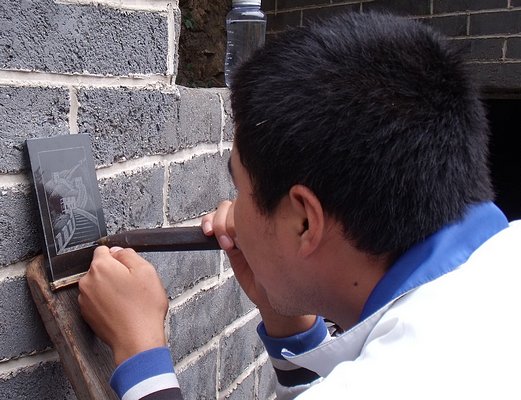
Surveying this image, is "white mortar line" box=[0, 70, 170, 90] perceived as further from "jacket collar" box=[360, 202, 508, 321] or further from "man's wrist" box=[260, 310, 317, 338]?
"jacket collar" box=[360, 202, 508, 321]

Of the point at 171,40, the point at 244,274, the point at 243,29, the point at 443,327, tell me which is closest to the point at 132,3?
the point at 171,40

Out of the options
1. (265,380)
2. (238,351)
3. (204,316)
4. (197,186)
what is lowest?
(265,380)

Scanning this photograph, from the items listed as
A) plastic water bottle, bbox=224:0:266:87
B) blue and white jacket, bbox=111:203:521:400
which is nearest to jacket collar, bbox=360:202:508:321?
blue and white jacket, bbox=111:203:521:400

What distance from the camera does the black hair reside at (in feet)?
3.44

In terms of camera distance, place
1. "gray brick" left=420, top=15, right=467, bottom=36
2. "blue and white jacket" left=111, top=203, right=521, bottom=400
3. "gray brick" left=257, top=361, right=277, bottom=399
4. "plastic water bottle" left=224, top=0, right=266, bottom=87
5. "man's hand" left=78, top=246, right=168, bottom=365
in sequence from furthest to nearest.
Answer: "gray brick" left=420, top=15, right=467, bottom=36 < "plastic water bottle" left=224, top=0, right=266, bottom=87 < "gray brick" left=257, top=361, right=277, bottom=399 < "man's hand" left=78, top=246, right=168, bottom=365 < "blue and white jacket" left=111, top=203, right=521, bottom=400

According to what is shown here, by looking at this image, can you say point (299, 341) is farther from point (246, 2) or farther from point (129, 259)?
point (246, 2)

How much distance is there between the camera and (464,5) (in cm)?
388

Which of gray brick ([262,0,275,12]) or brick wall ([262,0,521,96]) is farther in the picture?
gray brick ([262,0,275,12])

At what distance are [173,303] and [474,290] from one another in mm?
973

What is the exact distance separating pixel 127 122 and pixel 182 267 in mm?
468

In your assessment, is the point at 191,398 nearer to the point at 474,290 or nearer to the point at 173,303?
the point at 173,303

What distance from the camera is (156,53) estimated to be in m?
1.61

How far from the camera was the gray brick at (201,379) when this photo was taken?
185 centimetres

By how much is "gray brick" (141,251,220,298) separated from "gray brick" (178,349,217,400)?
8.9 inches
